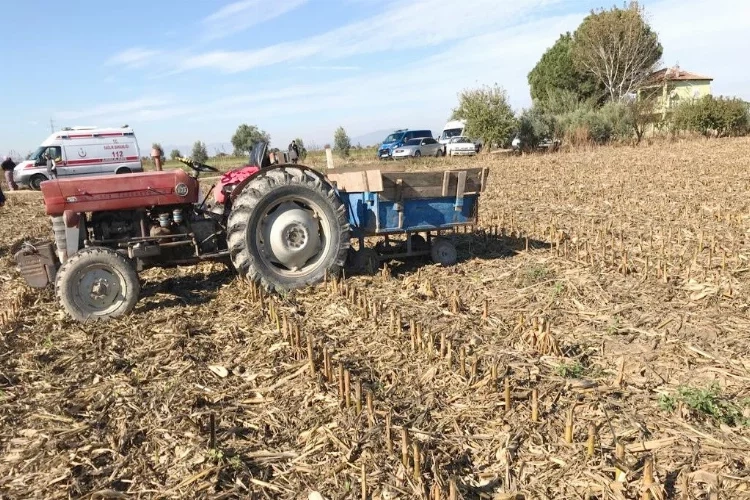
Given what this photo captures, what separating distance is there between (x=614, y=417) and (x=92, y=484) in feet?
9.46

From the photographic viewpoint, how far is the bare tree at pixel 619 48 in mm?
34875

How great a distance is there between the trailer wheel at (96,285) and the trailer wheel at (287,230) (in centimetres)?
105

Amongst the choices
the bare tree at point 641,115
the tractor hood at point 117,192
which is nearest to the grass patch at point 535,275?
the tractor hood at point 117,192

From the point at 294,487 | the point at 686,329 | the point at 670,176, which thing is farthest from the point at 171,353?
the point at 670,176

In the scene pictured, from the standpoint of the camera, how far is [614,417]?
3.20 metres

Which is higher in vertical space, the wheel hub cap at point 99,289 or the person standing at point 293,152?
the person standing at point 293,152

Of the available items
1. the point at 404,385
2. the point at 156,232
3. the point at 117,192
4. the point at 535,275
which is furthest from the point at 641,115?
the point at 404,385

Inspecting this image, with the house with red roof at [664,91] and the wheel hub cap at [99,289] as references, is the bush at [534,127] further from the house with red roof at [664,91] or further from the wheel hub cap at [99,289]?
the wheel hub cap at [99,289]

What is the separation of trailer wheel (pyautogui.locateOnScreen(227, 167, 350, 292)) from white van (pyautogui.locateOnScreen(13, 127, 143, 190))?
17525mm

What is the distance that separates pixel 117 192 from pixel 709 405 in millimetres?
5203

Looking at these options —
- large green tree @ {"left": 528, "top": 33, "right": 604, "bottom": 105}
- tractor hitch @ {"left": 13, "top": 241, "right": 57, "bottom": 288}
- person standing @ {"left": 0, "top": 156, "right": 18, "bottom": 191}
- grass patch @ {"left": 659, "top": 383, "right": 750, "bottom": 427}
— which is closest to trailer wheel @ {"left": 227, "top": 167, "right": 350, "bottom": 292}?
tractor hitch @ {"left": 13, "top": 241, "right": 57, "bottom": 288}

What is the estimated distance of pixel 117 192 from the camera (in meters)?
5.39

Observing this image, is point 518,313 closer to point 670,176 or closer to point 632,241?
point 632,241

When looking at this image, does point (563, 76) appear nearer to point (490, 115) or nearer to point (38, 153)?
point (490, 115)
